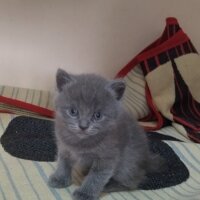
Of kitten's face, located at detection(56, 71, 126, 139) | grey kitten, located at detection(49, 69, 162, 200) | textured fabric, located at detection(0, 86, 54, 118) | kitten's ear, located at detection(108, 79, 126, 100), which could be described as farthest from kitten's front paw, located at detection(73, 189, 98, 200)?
textured fabric, located at detection(0, 86, 54, 118)

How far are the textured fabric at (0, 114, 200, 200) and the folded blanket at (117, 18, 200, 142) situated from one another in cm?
40

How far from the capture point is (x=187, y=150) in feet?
4.74

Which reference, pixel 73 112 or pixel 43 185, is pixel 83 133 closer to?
pixel 73 112

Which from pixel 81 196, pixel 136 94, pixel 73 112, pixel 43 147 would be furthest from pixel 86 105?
pixel 136 94

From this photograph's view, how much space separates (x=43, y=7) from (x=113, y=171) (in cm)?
95

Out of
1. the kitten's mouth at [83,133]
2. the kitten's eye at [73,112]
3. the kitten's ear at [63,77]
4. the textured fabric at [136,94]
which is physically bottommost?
the textured fabric at [136,94]

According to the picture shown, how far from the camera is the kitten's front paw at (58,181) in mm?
1150

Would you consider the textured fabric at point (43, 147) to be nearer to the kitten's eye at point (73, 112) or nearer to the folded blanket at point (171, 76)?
the folded blanket at point (171, 76)

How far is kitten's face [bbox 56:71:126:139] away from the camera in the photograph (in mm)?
1016

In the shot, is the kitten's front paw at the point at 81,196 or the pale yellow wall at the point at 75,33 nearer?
the kitten's front paw at the point at 81,196

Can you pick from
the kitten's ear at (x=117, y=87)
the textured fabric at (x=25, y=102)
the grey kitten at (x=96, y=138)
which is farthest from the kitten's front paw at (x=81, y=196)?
the textured fabric at (x=25, y=102)

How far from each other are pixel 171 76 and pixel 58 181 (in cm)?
83

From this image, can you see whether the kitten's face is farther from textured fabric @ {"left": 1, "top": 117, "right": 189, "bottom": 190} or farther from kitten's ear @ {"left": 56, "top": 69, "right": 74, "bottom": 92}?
textured fabric @ {"left": 1, "top": 117, "right": 189, "bottom": 190}

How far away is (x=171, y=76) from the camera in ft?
5.87
